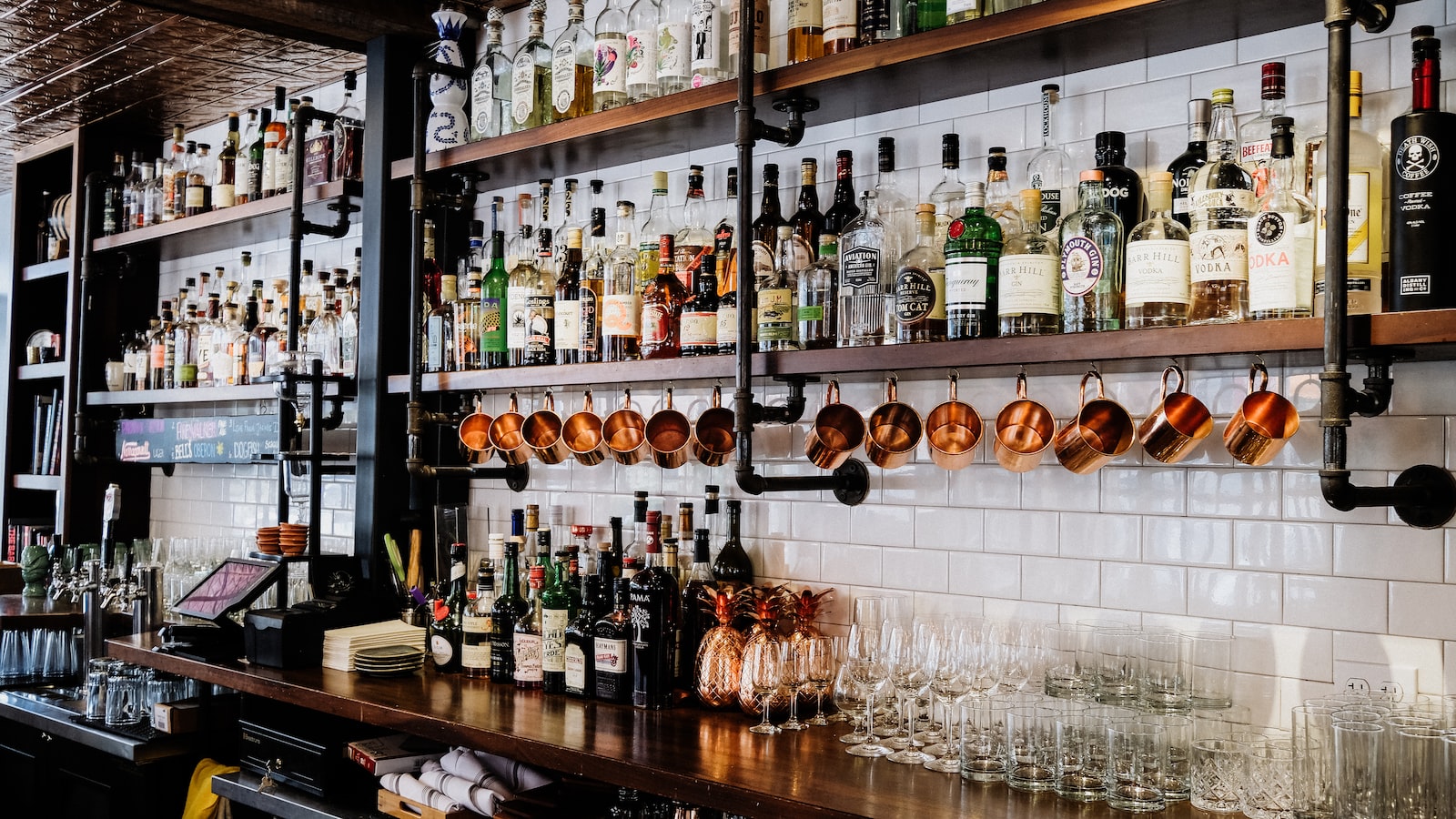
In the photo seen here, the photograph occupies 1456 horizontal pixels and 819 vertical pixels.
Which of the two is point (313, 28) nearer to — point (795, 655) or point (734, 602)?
point (734, 602)

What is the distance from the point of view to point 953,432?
2.39 metres

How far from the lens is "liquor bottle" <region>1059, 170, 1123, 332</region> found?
6.72 ft

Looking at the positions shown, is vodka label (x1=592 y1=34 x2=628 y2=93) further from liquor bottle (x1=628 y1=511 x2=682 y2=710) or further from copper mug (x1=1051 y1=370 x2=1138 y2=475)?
copper mug (x1=1051 y1=370 x2=1138 y2=475)

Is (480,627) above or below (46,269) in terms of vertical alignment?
below

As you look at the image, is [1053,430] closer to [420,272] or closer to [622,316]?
[622,316]

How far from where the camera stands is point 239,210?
3.86m

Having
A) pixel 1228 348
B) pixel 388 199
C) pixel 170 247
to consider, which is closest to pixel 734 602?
pixel 1228 348

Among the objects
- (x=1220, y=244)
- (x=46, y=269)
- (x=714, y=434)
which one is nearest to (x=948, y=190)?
(x=1220, y=244)

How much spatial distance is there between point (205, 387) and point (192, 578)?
65 centimetres

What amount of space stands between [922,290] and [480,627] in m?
1.47

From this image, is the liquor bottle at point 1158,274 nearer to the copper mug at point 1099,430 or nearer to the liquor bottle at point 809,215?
the copper mug at point 1099,430

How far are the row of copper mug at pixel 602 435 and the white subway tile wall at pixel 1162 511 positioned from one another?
0.17 metres

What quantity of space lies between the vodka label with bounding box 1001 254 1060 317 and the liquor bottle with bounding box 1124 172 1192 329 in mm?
143

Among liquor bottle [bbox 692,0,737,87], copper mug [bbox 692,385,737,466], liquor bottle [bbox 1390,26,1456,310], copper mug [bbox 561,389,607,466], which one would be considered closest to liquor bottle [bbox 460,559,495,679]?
copper mug [bbox 561,389,607,466]
